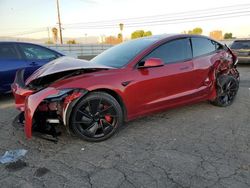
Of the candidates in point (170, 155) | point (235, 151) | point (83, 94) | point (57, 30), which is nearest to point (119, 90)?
point (83, 94)

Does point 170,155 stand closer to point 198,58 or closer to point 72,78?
point 72,78

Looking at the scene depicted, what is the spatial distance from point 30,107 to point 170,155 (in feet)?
6.07

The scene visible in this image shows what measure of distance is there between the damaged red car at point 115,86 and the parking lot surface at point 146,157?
0.29 m

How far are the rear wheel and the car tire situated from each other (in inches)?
90.4

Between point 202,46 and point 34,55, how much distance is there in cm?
390

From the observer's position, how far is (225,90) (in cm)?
507

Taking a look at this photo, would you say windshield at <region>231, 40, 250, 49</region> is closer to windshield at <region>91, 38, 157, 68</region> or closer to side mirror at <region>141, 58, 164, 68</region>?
windshield at <region>91, 38, 157, 68</region>

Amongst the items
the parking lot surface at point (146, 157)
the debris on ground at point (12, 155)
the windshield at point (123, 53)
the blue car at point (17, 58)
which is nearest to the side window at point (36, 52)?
the blue car at point (17, 58)

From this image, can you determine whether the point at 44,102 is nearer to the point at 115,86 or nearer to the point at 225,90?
the point at 115,86

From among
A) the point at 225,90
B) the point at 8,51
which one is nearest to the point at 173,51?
the point at 225,90

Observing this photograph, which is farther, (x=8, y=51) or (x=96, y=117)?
(x=8, y=51)

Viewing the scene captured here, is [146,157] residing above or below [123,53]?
below

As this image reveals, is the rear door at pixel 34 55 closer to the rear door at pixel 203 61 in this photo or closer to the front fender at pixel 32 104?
the front fender at pixel 32 104

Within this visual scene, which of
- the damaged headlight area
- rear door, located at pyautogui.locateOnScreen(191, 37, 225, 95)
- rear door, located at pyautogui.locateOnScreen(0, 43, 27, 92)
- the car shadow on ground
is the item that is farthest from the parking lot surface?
rear door, located at pyautogui.locateOnScreen(0, 43, 27, 92)
